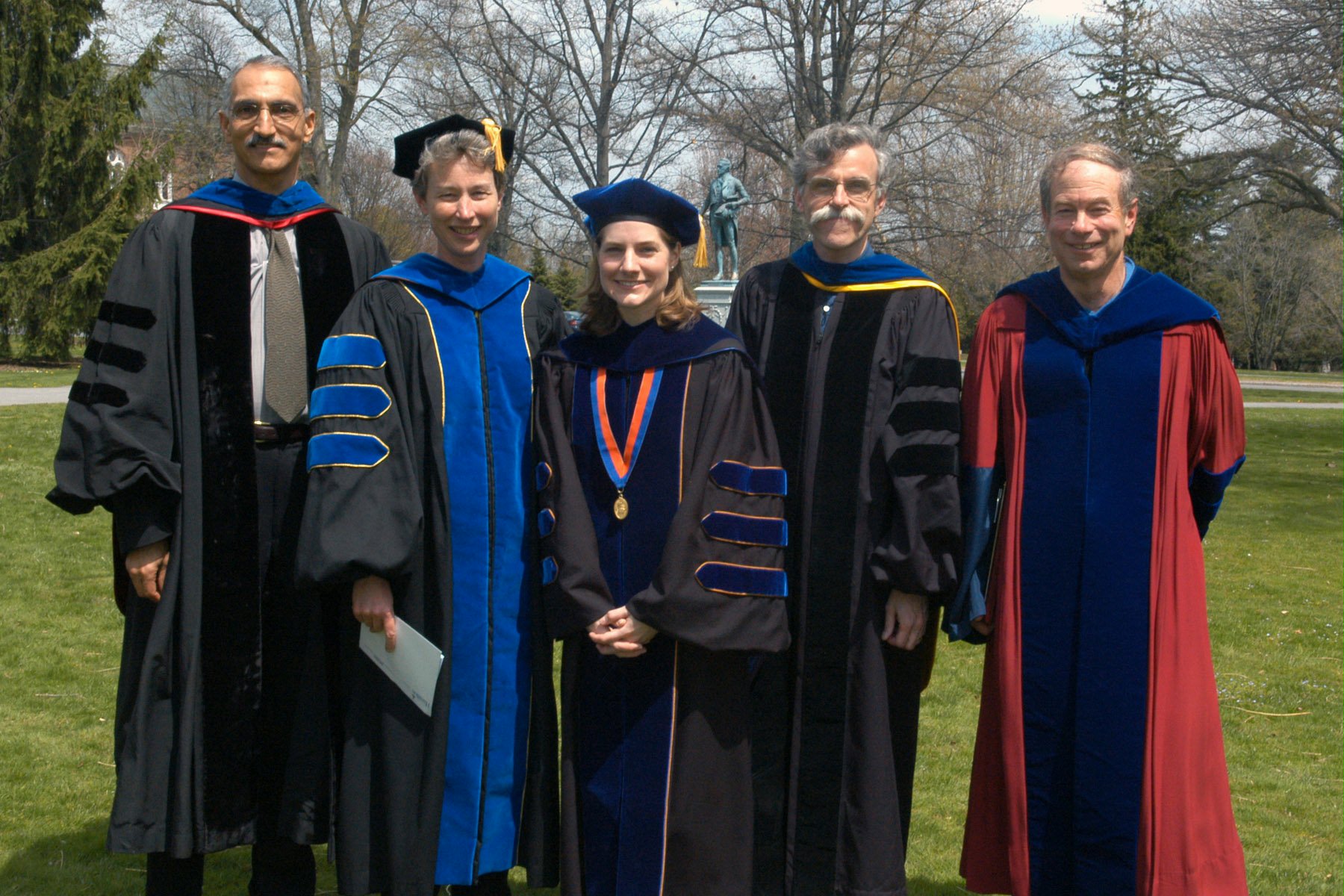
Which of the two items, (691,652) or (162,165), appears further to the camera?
(162,165)

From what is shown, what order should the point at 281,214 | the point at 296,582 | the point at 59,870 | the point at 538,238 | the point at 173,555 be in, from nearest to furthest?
the point at 296,582, the point at 173,555, the point at 281,214, the point at 59,870, the point at 538,238

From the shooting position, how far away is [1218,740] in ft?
9.05

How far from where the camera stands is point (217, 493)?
9.50 feet

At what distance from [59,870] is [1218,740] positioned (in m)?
3.31

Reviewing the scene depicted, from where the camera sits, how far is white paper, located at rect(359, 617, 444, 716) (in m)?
2.70

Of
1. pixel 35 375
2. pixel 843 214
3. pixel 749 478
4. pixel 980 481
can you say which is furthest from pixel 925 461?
pixel 35 375

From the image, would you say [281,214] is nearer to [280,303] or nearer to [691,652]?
[280,303]

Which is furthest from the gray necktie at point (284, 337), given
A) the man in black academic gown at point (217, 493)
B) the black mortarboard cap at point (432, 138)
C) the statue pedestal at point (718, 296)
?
the statue pedestal at point (718, 296)

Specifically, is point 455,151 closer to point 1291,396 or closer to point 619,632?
point 619,632

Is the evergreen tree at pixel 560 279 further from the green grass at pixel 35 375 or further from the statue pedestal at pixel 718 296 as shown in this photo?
the statue pedestal at pixel 718 296

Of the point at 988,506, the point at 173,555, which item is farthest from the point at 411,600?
the point at 988,506

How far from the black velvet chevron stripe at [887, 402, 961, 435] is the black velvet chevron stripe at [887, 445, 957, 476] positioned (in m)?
0.05

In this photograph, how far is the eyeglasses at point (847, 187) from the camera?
2904 mm

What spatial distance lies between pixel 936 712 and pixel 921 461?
2.92 m
